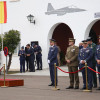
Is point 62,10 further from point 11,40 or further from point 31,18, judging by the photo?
point 11,40

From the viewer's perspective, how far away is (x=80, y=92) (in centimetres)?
1303

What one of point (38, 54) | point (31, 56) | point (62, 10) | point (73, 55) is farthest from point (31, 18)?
point (73, 55)

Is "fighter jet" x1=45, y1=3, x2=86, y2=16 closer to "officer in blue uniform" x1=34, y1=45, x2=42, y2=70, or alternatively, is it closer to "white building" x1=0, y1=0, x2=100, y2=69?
"white building" x1=0, y1=0, x2=100, y2=69

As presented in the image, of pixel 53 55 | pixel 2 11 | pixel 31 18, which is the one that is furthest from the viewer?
pixel 31 18

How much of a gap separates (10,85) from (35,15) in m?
11.6

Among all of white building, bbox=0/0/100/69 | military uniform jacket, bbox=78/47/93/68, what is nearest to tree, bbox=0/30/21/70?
white building, bbox=0/0/100/69

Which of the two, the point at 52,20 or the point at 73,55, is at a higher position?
the point at 52,20

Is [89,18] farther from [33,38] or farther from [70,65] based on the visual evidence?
[70,65]

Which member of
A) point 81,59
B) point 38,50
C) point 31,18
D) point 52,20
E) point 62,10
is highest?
point 62,10

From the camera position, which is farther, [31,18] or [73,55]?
[31,18]

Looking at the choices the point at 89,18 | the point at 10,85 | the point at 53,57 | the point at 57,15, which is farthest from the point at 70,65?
the point at 57,15

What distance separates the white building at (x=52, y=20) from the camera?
23531 mm

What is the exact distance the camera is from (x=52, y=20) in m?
25.4

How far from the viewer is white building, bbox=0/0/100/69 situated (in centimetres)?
2353
